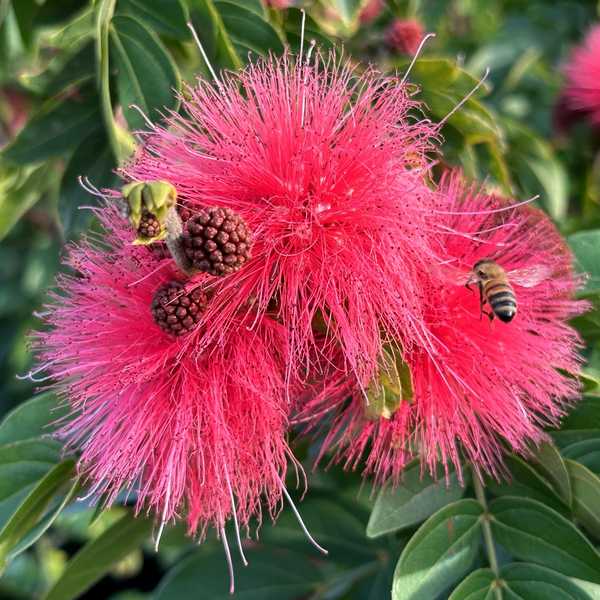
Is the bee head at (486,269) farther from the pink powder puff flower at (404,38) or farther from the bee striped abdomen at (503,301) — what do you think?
the pink powder puff flower at (404,38)

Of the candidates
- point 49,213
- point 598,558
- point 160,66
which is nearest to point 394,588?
point 598,558

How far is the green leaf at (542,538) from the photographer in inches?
52.4

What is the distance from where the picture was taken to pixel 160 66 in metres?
1.48

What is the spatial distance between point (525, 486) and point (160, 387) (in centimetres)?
75

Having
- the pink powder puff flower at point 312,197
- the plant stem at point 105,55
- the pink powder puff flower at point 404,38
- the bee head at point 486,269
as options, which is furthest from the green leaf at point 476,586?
the pink powder puff flower at point 404,38

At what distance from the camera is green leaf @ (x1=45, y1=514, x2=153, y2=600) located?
159 cm

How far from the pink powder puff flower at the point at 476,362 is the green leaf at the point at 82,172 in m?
0.71

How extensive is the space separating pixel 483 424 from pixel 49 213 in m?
2.13

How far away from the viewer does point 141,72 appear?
1.49 meters

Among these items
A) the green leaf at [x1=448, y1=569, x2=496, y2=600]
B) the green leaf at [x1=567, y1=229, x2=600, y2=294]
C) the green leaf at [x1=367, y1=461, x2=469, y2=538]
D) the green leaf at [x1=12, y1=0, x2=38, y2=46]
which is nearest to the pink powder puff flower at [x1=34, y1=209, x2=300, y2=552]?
the green leaf at [x1=367, y1=461, x2=469, y2=538]

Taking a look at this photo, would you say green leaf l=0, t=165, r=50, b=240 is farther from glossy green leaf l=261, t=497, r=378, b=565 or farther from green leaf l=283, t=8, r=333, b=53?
glossy green leaf l=261, t=497, r=378, b=565

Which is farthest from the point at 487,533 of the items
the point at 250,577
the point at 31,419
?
the point at 31,419

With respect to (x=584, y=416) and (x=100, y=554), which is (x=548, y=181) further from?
(x=100, y=554)

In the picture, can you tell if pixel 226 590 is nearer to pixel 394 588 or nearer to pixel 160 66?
pixel 394 588
